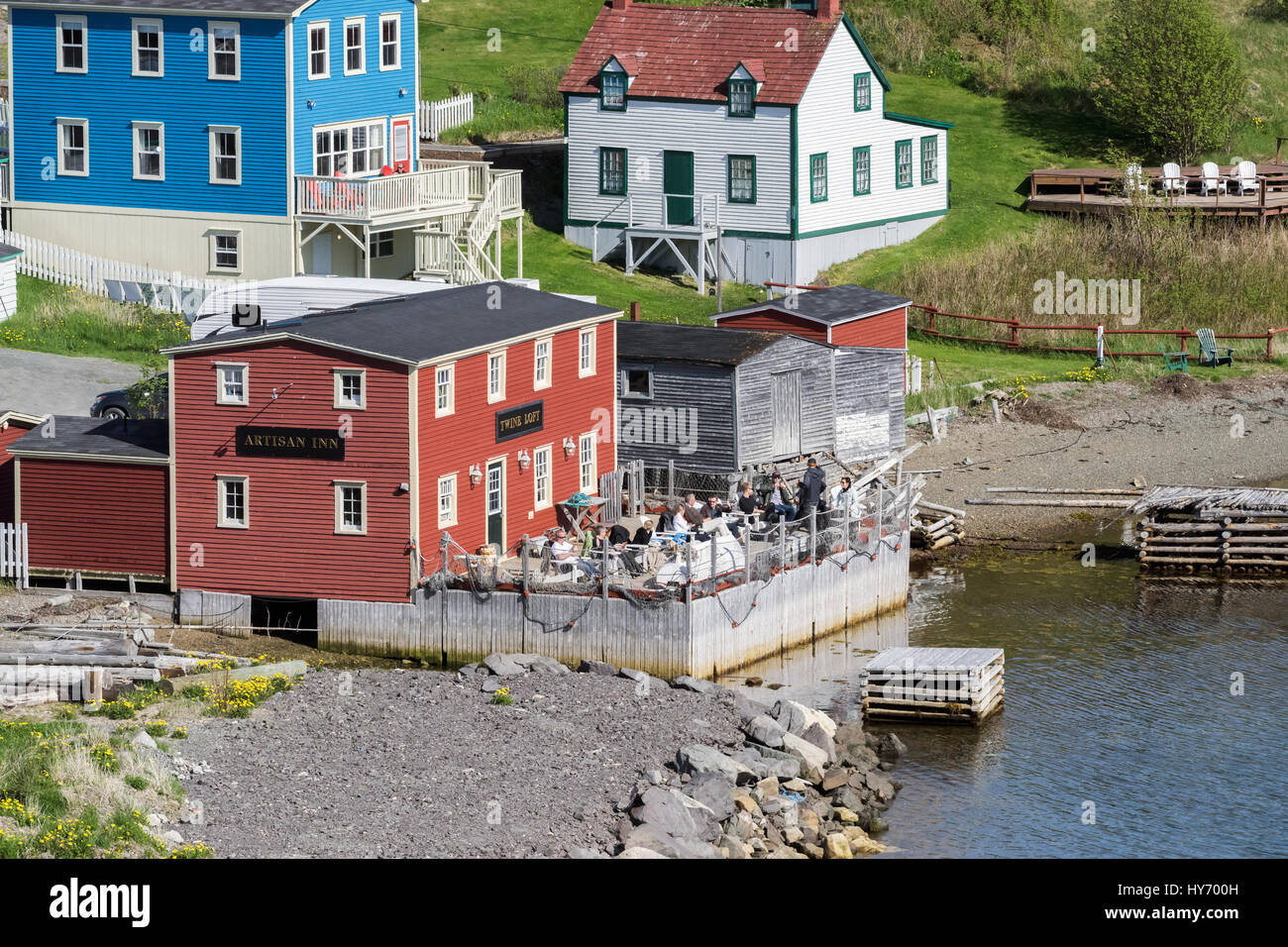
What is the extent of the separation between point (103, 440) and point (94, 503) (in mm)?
1313

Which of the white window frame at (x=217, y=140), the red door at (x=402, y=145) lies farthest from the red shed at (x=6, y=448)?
the red door at (x=402, y=145)

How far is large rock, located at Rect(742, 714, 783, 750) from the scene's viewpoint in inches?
1563

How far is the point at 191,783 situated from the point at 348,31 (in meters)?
35.9

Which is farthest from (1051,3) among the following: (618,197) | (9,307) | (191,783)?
(191,783)

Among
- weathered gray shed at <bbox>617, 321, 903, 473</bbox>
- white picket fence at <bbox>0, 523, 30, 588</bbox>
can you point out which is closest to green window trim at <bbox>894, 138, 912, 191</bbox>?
weathered gray shed at <bbox>617, 321, 903, 473</bbox>

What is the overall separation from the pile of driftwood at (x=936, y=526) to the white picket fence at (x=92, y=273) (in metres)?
21.0

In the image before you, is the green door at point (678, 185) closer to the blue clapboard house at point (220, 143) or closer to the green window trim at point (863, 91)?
the green window trim at point (863, 91)

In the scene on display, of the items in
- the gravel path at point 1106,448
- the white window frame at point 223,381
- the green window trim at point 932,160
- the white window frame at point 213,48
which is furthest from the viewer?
the green window trim at point 932,160

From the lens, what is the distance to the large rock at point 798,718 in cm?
4069

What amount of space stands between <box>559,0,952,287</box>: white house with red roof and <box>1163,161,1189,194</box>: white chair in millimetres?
9523

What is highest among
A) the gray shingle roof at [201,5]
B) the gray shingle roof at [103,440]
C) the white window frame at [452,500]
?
the gray shingle roof at [201,5]

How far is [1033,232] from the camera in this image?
3059 inches

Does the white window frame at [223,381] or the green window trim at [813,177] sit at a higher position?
the green window trim at [813,177]

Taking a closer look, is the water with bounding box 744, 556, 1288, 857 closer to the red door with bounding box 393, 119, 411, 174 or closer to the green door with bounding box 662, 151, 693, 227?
the green door with bounding box 662, 151, 693, 227
